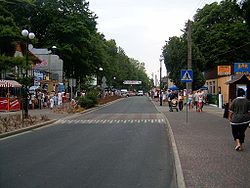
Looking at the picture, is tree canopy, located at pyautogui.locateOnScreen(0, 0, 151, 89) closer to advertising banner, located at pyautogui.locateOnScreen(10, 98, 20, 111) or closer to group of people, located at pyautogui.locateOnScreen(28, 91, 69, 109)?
group of people, located at pyautogui.locateOnScreen(28, 91, 69, 109)

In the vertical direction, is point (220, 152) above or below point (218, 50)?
below

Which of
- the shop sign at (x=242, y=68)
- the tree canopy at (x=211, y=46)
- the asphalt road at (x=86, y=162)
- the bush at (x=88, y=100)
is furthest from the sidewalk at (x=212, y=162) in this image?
the tree canopy at (x=211, y=46)

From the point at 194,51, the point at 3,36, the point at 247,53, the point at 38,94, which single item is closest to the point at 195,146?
the point at 3,36

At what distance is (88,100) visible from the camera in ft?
135

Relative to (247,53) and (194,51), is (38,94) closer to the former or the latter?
(194,51)

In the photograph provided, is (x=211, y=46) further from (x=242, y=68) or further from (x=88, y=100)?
(x=88, y=100)

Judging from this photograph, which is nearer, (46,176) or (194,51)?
(46,176)

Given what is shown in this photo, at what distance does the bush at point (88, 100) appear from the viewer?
134ft

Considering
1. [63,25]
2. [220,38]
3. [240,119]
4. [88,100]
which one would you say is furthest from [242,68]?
[63,25]

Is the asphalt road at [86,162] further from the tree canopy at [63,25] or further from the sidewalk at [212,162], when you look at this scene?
the tree canopy at [63,25]

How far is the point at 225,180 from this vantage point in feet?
26.2

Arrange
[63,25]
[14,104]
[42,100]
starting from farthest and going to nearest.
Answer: [63,25] < [42,100] < [14,104]

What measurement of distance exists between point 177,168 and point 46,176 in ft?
8.99

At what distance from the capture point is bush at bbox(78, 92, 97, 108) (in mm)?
40791
